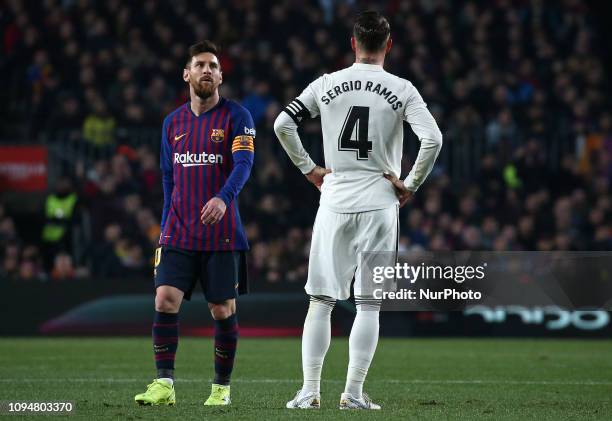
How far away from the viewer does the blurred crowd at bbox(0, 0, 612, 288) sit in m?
17.7

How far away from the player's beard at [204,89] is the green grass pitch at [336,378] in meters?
1.86

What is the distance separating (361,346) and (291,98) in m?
12.4

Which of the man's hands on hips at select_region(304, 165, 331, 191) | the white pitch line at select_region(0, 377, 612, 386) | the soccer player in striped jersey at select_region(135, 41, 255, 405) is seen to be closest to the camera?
the man's hands on hips at select_region(304, 165, 331, 191)

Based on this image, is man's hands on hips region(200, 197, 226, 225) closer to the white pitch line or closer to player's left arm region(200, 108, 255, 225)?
player's left arm region(200, 108, 255, 225)

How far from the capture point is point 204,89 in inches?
297

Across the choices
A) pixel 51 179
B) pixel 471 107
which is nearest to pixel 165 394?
pixel 51 179

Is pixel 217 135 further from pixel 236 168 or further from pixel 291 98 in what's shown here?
pixel 291 98

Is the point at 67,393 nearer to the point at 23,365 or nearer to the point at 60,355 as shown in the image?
the point at 23,365

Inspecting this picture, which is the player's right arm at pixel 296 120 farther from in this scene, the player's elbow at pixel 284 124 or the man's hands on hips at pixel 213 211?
the man's hands on hips at pixel 213 211

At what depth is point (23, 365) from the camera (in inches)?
436

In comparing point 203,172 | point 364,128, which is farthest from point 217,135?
point 364,128

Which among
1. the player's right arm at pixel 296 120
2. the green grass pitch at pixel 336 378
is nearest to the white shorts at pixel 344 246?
the player's right arm at pixel 296 120

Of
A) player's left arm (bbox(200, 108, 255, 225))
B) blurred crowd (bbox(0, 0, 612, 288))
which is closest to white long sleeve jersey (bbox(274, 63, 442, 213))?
player's left arm (bbox(200, 108, 255, 225))

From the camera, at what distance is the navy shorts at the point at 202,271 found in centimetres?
746
